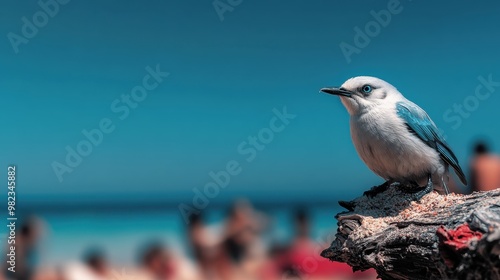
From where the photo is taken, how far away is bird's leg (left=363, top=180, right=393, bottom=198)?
16.5ft

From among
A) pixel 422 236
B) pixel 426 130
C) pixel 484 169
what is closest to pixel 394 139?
pixel 426 130

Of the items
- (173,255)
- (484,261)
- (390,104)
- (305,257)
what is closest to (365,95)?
(390,104)

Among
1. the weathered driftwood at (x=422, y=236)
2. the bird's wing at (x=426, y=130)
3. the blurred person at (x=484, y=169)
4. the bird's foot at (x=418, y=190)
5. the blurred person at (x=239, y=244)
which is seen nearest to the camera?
the weathered driftwood at (x=422, y=236)

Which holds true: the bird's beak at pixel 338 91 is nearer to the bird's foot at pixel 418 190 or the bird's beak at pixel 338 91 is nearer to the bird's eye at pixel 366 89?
the bird's eye at pixel 366 89

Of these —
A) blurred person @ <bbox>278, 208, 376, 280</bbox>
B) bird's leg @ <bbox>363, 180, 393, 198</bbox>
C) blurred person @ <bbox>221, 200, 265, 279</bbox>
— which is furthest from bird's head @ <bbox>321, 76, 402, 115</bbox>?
blurred person @ <bbox>221, 200, 265, 279</bbox>

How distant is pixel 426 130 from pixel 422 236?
1.25 metres

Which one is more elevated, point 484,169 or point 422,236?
point 484,169

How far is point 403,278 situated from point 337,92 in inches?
63.9

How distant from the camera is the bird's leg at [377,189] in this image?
5043 millimetres

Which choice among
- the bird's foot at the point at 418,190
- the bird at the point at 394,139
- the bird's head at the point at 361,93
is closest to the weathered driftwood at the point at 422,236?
the bird's foot at the point at 418,190

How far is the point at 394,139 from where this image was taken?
4809 mm

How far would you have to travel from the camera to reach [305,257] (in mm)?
7312

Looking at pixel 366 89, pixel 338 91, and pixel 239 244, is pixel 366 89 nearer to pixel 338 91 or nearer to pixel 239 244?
pixel 338 91

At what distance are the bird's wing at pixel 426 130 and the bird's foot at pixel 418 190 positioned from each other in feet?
0.93
